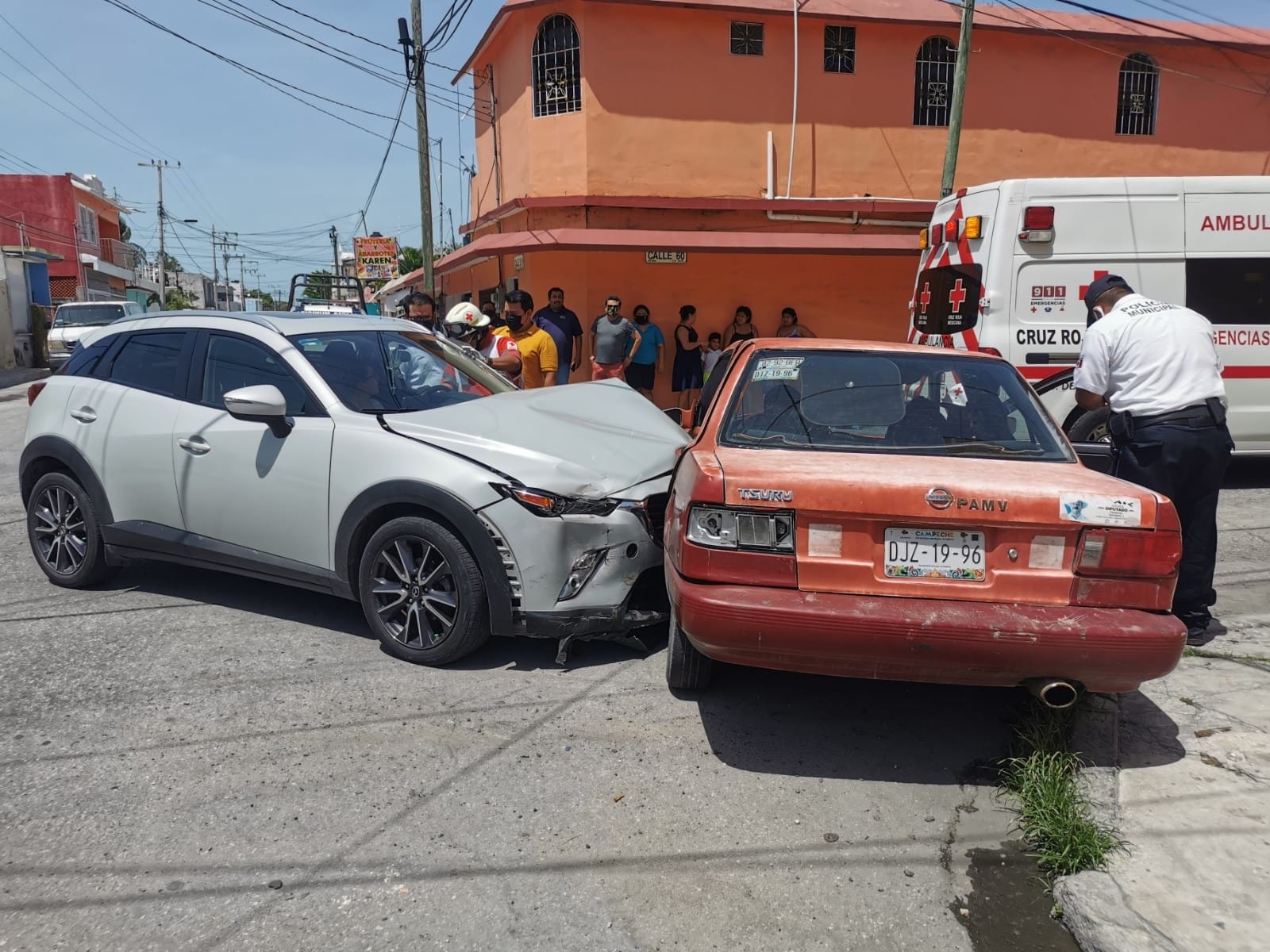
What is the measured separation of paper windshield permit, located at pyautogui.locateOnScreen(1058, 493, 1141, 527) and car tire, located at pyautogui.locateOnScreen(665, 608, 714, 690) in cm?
145

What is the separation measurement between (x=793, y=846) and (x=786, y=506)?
3.56 feet

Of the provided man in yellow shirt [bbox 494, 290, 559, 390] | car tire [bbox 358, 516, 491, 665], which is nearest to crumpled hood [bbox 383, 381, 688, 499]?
car tire [bbox 358, 516, 491, 665]

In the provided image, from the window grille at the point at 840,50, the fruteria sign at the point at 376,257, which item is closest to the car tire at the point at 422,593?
the window grille at the point at 840,50

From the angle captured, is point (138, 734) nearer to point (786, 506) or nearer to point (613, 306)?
point (786, 506)

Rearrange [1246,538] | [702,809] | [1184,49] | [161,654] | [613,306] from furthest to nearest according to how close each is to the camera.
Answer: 1. [1184,49]
2. [613,306]
3. [1246,538]
4. [161,654]
5. [702,809]

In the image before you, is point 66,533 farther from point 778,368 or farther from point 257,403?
point 778,368

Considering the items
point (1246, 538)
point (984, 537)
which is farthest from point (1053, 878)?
point (1246, 538)

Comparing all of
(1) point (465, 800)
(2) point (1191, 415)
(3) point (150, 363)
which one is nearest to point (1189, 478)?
(2) point (1191, 415)

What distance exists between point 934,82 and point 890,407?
12.6m

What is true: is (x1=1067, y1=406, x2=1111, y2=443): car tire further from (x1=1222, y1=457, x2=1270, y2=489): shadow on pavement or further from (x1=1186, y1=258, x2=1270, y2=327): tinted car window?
(x1=1222, y1=457, x2=1270, y2=489): shadow on pavement

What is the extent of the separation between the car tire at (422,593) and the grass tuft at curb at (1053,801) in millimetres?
2235

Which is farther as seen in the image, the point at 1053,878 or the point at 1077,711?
the point at 1077,711

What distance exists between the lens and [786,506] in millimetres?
3242

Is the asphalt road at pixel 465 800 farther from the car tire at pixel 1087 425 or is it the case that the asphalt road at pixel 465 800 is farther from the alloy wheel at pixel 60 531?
the car tire at pixel 1087 425
